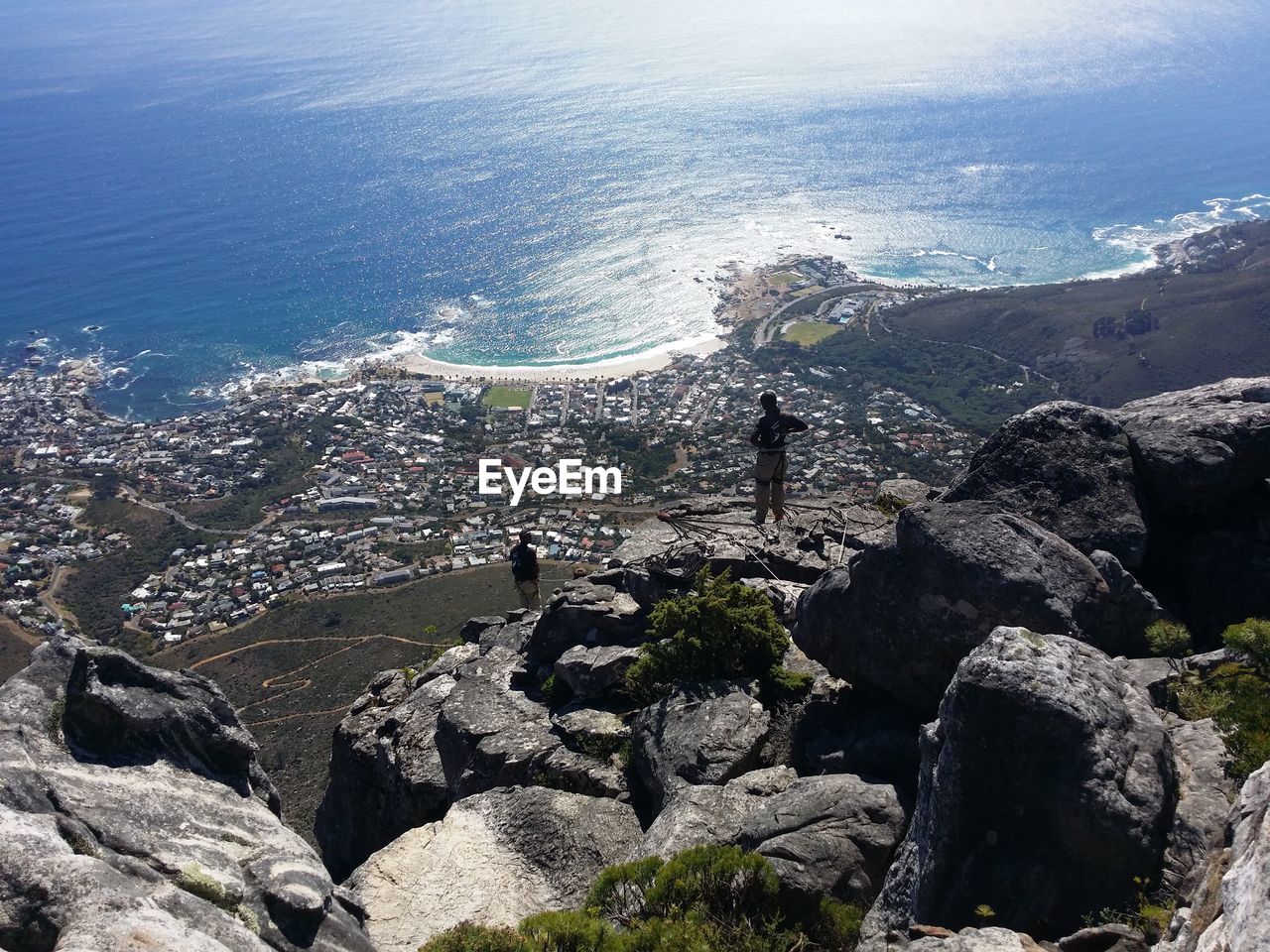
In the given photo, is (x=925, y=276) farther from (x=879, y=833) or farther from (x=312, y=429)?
(x=879, y=833)

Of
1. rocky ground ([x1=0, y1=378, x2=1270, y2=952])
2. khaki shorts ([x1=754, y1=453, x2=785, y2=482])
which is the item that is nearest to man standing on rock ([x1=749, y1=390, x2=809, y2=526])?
khaki shorts ([x1=754, y1=453, x2=785, y2=482])

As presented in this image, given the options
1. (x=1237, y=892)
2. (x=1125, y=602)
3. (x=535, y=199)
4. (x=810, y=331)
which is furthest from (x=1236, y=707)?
(x=535, y=199)

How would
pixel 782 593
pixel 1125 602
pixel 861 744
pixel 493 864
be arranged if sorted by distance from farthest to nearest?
1. pixel 782 593
2. pixel 493 864
3. pixel 861 744
4. pixel 1125 602

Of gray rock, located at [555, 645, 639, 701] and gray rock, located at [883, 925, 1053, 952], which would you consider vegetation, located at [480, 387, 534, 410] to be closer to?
gray rock, located at [555, 645, 639, 701]

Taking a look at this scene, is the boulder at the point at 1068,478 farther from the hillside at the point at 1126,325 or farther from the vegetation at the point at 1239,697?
the hillside at the point at 1126,325

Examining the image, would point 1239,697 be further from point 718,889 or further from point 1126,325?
point 1126,325

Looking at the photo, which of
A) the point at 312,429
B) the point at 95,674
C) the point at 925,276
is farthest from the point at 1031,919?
the point at 925,276
